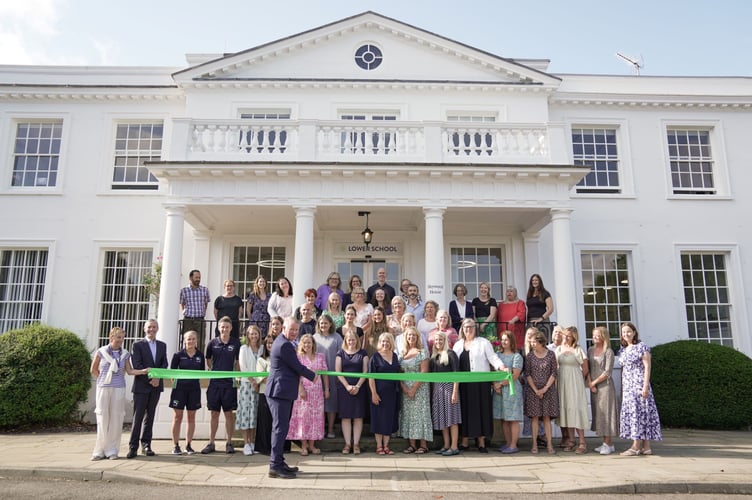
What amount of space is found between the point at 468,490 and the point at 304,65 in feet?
38.8

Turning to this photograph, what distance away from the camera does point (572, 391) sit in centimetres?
821

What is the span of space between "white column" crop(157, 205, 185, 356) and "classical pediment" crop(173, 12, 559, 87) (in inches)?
200

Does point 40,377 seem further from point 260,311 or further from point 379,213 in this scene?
point 379,213

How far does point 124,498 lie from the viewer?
5.81m

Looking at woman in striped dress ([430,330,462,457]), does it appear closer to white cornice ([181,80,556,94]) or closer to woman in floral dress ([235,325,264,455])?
woman in floral dress ([235,325,264,455])

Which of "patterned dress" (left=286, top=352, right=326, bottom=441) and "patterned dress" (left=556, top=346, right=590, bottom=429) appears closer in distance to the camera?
"patterned dress" (left=286, top=352, right=326, bottom=441)

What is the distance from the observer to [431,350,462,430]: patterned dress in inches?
308

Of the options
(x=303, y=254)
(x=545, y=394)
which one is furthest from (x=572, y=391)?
(x=303, y=254)

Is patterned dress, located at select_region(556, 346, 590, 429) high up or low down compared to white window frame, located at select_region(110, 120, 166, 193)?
down

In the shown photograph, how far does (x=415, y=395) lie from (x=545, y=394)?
6.63 feet

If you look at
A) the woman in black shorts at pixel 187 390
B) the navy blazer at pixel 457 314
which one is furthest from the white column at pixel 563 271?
the woman in black shorts at pixel 187 390

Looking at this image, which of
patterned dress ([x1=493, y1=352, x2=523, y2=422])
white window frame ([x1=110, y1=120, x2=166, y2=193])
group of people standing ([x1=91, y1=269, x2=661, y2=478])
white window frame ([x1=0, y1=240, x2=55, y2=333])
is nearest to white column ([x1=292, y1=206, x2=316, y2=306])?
group of people standing ([x1=91, y1=269, x2=661, y2=478])

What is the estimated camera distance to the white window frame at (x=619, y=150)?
46.1 feet

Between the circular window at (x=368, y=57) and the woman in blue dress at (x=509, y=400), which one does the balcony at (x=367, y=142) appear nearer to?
the circular window at (x=368, y=57)
